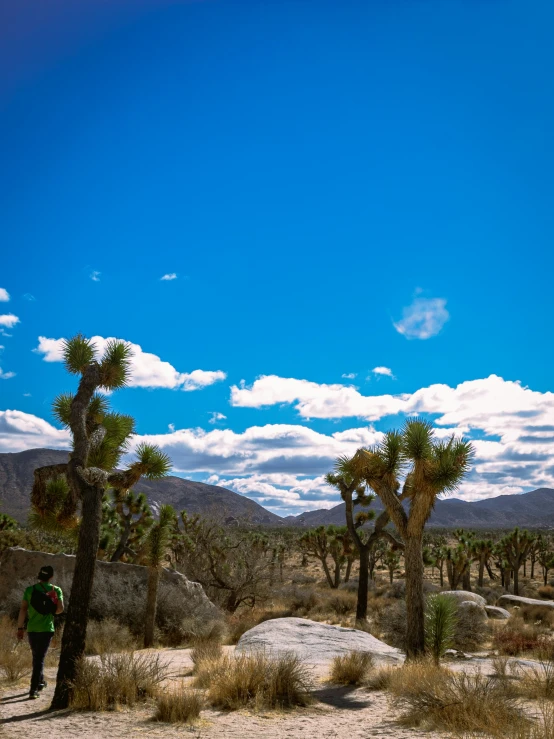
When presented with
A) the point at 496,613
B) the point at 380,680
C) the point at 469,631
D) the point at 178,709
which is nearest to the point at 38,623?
the point at 178,709

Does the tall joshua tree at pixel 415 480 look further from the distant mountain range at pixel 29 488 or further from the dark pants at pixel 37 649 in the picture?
the distant mountain range at pixel 29 488

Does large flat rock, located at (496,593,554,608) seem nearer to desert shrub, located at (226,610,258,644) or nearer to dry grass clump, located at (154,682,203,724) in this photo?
desert shrub, located at (226,610,258,644)

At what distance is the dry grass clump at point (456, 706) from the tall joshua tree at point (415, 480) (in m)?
4.69

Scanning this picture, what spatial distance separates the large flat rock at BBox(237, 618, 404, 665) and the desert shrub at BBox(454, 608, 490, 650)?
3634 millimetres

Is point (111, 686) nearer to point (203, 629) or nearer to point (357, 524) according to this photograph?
point (203, 629)

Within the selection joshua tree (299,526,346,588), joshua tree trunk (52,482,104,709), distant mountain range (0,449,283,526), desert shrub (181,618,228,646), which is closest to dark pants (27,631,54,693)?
joshua tree trunk (52,482,104,709)

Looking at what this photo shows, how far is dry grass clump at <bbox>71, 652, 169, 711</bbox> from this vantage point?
27.6ft

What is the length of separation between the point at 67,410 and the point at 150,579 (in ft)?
22.8

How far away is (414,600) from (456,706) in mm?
6235

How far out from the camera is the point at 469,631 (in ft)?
62.7

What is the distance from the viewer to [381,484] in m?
14.4

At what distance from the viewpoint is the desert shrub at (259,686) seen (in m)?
8.83

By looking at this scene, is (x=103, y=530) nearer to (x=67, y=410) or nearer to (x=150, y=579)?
(x=150, y=579)

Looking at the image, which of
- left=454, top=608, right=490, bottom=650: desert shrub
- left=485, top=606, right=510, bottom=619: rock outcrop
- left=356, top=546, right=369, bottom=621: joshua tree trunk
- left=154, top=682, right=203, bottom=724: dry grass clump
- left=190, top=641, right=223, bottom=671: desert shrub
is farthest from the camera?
left=485, top=606, right=510, bottom=619: rock outcrop
